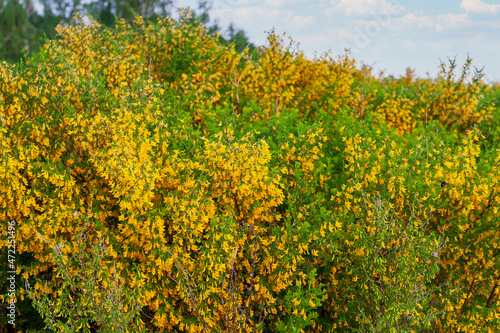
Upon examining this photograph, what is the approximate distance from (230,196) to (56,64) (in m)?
2.77

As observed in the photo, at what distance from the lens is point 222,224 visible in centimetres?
338

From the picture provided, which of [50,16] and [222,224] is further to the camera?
[50,16]

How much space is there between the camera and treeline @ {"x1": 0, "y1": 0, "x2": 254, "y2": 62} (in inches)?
923

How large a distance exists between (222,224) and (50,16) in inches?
1195

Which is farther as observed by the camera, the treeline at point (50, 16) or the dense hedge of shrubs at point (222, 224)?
the treeline at point (50, 16)

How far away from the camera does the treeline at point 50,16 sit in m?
23.4

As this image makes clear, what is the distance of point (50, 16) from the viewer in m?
29.2

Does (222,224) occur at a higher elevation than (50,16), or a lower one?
lower

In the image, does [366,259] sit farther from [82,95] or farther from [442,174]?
[82,95]

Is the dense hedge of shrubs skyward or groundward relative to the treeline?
groundward

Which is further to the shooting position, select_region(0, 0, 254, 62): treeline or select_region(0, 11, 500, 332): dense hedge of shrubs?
select_region(0, 0, 254, 62): treeline

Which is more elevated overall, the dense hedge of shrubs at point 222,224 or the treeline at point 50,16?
the treeline at point 50,16

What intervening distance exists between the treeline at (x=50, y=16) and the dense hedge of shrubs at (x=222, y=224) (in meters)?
19.0

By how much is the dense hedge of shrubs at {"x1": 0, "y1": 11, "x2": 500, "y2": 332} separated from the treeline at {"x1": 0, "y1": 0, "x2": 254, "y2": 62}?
1898cm
